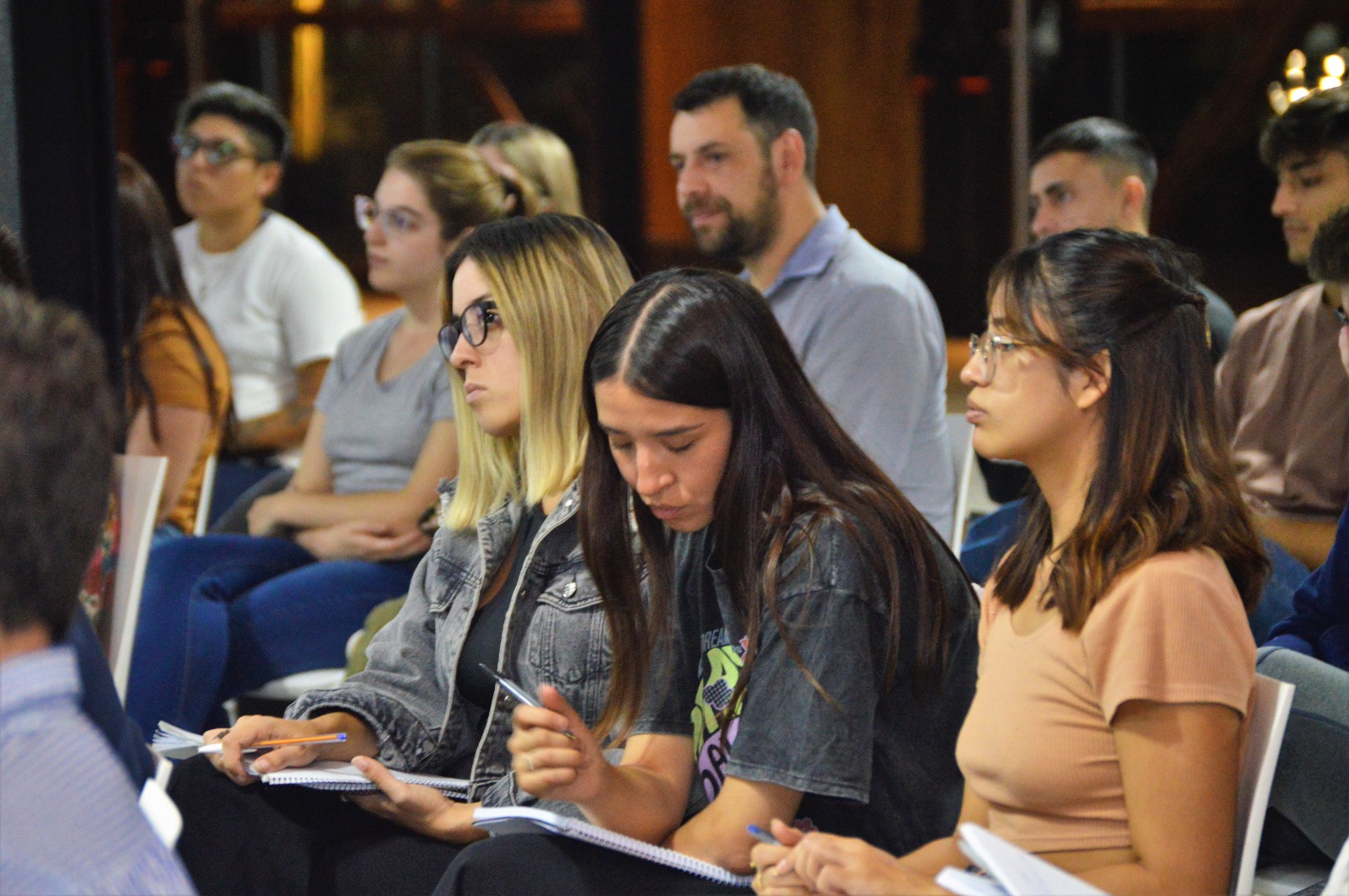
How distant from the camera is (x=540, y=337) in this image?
2.09 metres

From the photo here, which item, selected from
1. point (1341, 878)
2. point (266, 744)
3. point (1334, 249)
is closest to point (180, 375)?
point (266, 744)

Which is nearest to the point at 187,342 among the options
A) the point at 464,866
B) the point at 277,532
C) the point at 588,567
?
the point at 277,532

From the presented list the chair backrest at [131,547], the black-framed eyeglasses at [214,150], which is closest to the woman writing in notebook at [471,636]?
the chair backrest at [131,547]

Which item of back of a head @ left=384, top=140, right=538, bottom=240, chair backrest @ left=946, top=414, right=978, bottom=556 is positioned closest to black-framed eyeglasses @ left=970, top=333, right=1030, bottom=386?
chair backrest @ left=946, top=414, right=978, bottom=556

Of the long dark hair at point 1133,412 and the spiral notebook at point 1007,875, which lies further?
the long dark hair at point 1133,412

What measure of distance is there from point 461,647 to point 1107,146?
2316 mm

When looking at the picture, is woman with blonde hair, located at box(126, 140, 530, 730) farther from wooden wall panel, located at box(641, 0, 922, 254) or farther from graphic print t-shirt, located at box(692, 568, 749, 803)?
wooden wall panel, located at box(641, 0, 922, 254)

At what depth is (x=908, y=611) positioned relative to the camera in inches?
63.5

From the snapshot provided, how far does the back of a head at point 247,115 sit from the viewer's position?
435cm

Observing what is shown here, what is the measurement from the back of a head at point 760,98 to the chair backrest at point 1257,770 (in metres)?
2.21

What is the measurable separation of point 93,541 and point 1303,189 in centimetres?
274

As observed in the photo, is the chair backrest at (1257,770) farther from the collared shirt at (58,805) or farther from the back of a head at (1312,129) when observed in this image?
the back of a head at (1312,129)

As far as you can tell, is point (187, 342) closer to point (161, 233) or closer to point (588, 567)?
point (161, 233)

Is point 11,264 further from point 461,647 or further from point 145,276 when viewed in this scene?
point 145,276
